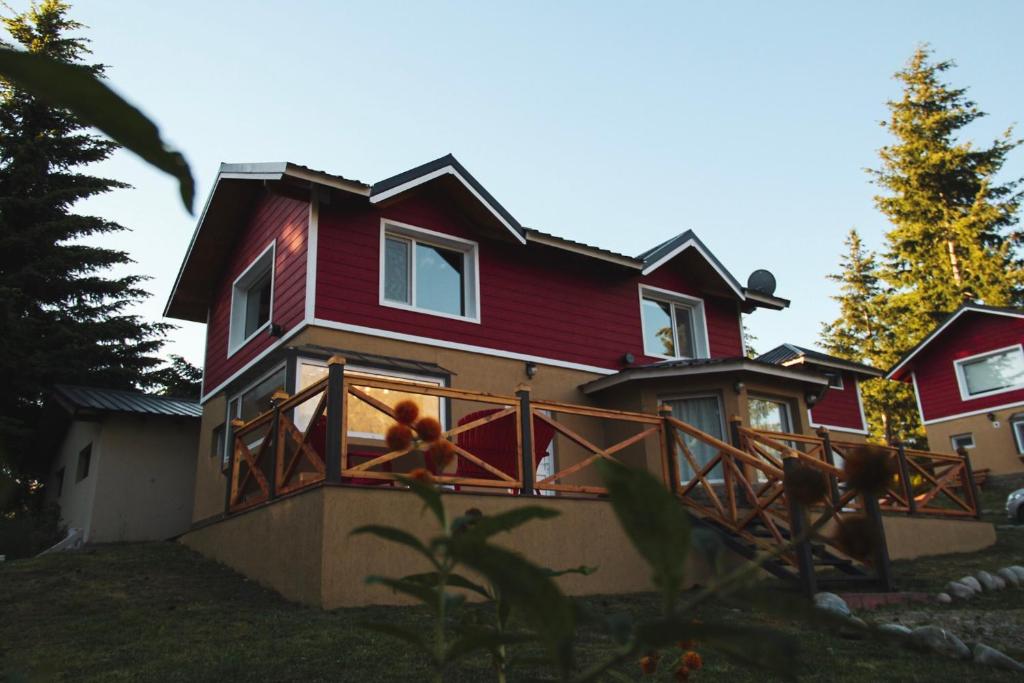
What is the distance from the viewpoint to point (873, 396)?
34156 mm

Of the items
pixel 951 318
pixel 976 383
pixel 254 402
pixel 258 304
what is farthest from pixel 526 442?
pixel 976 383

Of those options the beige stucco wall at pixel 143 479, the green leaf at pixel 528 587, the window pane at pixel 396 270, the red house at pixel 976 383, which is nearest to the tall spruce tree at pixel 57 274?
the beige stucco wall at pixel 143 479

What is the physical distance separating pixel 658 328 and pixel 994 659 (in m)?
9.60

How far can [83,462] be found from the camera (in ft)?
51.2

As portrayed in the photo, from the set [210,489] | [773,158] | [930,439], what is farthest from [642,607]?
[930,439]

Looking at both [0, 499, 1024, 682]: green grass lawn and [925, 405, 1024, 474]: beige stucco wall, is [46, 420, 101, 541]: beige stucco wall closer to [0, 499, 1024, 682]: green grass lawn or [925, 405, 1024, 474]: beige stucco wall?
[0, 499, 1024, 682]: green grass lawn

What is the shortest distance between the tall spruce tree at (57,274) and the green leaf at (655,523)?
66.0ft

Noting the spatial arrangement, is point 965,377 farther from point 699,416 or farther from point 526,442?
point 526,442

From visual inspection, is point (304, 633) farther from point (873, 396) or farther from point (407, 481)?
point (873, 396)

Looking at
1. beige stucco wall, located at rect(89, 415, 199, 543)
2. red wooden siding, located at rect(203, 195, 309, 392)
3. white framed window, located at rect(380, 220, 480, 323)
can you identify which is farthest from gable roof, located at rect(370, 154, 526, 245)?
beige stucco wall, located at rect(89, 415, 199, 543)

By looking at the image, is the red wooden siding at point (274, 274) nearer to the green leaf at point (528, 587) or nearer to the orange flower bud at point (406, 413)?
the orange flower bud at point (406, 413)

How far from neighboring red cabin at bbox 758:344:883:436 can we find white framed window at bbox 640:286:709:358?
25.2 ft

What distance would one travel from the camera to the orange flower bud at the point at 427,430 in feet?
4.05

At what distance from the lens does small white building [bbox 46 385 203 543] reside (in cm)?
1395
